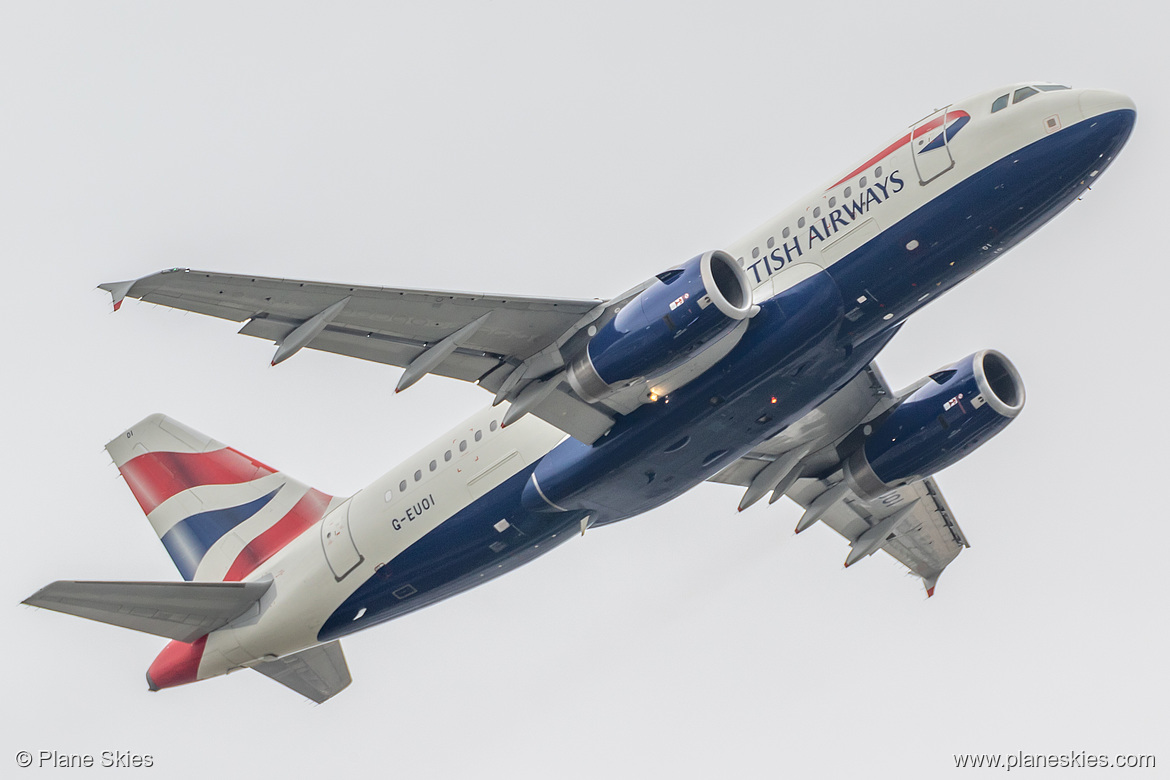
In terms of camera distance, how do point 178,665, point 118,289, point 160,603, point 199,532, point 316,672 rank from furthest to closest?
point 199,532
point 316,672
point 178,665
point 160,603
point 118,289

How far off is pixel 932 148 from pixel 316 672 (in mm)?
17221

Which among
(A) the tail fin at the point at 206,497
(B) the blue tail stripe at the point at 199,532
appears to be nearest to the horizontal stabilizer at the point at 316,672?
(A) the tail fin at the point at 206,497

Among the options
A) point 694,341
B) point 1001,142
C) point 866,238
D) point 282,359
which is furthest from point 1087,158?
point 282,359

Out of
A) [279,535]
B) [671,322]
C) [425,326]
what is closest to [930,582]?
[671,322]

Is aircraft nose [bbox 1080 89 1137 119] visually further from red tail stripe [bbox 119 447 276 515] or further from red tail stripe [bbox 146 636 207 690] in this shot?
red tail stripe [bbox 146 636 207 690]

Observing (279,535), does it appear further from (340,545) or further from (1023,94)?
(1023,94)

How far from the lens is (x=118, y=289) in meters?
20.2

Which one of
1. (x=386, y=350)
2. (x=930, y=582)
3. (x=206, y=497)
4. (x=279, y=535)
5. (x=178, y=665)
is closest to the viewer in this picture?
(x=386, y=350)

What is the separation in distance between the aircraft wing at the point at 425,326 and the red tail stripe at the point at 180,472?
859 centimetres

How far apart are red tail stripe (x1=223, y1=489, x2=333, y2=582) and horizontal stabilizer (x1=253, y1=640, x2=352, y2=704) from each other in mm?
2186

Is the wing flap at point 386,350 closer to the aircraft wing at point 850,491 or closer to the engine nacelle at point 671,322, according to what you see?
the engine nacelle at point 671,322

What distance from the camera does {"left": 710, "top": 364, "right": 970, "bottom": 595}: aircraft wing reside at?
28.4 m

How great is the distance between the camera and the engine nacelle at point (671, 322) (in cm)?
2158

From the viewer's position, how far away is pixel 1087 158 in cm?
2203
